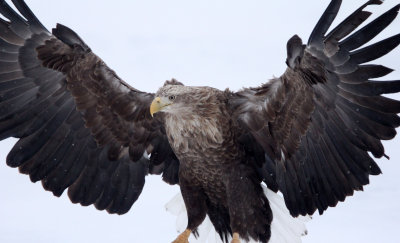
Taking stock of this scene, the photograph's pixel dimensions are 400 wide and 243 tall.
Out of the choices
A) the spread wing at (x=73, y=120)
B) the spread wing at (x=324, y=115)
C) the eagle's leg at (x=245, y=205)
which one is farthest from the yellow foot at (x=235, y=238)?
the spread wing at (x=73, y=120)

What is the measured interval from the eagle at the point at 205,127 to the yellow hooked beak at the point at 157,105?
0.02 metres

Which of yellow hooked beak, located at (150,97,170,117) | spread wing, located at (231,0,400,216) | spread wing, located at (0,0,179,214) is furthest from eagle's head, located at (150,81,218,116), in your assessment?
spread wing, located at (0,0,179,214)

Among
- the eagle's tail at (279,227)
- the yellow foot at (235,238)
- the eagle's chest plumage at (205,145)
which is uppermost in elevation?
the eagle's chest plumage at (205,145)

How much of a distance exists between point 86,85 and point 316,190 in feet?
7.15

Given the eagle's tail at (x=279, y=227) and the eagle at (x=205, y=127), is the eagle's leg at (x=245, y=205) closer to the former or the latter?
the eagle at (x=205, y=127)

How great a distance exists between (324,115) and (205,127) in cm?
97

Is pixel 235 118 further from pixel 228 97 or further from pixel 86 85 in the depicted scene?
pixel 86 85

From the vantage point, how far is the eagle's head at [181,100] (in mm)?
5371

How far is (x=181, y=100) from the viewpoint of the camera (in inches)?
212

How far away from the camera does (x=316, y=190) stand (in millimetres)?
5574

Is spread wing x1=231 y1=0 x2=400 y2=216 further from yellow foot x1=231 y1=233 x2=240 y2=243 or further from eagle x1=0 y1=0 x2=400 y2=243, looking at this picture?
yellow foot x1=231 y1=233 x2=240 y2=243

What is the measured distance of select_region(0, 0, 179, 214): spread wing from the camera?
18.4 ft

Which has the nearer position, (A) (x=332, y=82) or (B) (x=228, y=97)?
(A) (x=332, y=82)

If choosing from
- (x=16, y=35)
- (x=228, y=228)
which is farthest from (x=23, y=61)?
(x=228, y=228)
